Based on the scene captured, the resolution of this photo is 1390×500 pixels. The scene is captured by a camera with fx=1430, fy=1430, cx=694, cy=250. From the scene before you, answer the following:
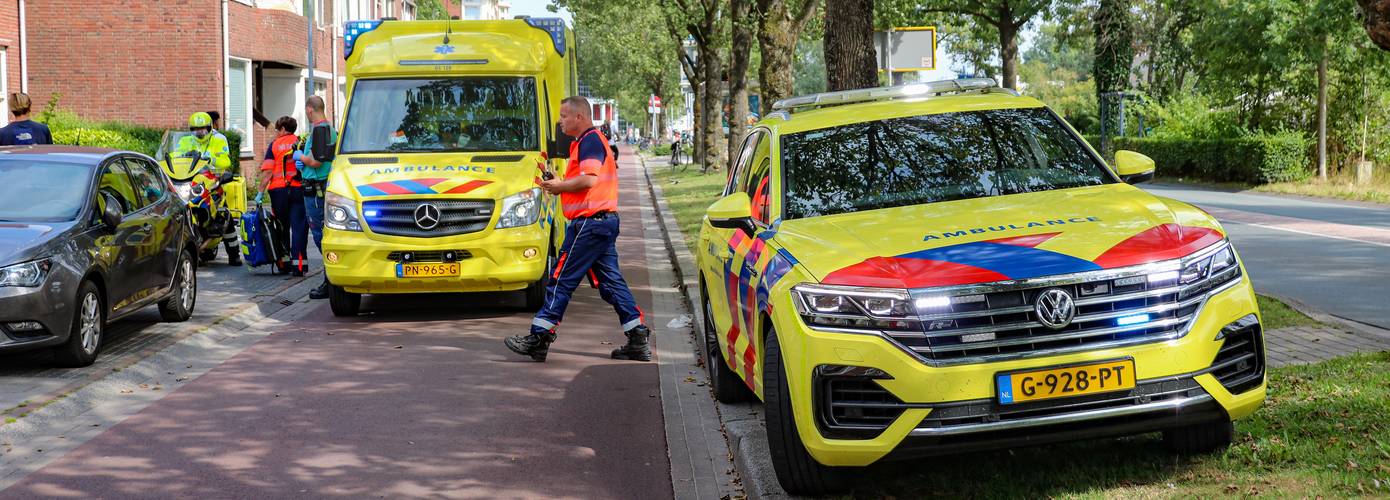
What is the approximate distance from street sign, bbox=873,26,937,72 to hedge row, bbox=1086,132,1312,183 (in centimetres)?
1978

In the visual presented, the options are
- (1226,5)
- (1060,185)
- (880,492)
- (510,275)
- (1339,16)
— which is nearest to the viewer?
(880,492)

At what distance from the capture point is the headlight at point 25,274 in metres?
8.69

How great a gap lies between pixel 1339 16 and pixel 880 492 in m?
28.6

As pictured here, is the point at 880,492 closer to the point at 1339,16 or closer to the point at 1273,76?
the point at 1339,16

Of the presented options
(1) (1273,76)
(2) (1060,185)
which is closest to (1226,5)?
(1) (1273,76)

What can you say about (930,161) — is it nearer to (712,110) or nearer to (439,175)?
(439,175)

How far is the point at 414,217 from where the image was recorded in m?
11.5

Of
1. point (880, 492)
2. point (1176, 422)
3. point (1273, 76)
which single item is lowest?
point (880, 492)

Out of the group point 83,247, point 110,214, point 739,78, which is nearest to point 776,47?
point 739,78

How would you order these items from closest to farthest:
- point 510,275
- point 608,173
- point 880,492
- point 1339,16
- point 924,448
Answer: point 924,448 → point 880,492 → point 608,173 → point 510,275 → point 1339,16

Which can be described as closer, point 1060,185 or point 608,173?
point 1060,185

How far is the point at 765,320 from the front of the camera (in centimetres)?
581

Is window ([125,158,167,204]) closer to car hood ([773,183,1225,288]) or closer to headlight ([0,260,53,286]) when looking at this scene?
headlight ([0,260,53,286])

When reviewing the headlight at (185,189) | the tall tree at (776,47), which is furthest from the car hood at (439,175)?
the tall tree at (776,47)
